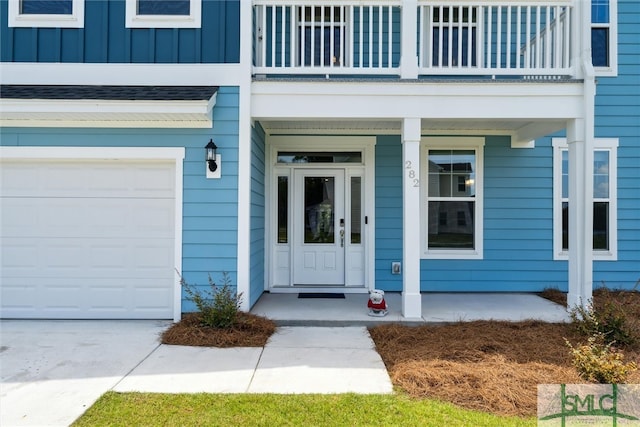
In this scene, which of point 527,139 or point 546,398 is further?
point 527,139

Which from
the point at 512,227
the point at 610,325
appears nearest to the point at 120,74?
the point at 512,227

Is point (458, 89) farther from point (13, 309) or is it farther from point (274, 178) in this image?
point (13, 309)

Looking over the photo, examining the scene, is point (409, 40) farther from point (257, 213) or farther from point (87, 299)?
point (87, 299)

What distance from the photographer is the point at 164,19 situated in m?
4.97

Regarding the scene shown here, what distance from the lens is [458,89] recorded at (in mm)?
4934

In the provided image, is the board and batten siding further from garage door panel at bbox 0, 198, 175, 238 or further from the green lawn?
the green lawn

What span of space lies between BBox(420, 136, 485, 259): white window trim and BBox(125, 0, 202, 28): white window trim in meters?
3.73

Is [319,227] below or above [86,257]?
above

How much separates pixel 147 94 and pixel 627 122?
7.06 metres

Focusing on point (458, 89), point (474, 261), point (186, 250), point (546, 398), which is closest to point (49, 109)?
point (186, 250)

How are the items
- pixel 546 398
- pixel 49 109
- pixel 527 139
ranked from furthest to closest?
pixel 527 139
pixel 49 109
pixel 546 398

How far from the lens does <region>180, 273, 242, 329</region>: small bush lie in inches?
176

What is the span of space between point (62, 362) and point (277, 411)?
222 cm

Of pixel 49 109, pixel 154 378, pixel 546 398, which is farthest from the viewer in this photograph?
pixel 49 109
